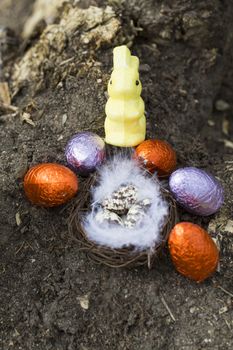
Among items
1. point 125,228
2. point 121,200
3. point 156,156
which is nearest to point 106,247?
point 125,228

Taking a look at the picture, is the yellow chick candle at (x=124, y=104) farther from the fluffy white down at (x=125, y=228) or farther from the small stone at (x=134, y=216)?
the small stone at (x=134, y=216)

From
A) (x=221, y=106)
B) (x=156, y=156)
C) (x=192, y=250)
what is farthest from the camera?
(x=221, y=106)

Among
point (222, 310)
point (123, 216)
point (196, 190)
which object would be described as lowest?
point (222, 310)

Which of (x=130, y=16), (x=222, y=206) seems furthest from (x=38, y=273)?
(x=130, y=16)

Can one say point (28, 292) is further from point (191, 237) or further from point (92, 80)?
point (92, 80)

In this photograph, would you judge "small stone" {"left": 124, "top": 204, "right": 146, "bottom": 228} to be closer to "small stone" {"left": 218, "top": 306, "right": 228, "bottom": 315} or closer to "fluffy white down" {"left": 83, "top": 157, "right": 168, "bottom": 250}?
"fluffy white down" {"left": 83, "top": 157, "right": 168, "bottom": 250}

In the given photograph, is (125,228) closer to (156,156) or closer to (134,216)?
(134,216)
